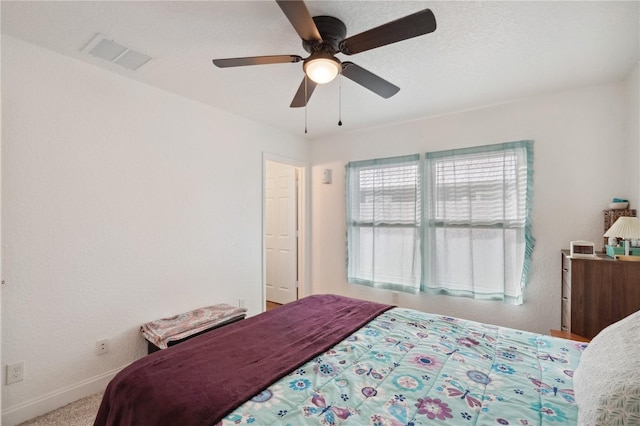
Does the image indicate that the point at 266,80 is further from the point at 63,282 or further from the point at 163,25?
the point at 63,282

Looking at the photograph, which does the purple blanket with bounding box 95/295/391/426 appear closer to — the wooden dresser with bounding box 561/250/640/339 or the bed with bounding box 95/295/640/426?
the bed with bounding box 95/295/640/426

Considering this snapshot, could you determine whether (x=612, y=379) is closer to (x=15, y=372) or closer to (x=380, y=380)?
(x=380, y=380)

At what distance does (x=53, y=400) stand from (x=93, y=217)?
1279 mm

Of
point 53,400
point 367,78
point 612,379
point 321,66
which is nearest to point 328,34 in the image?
point 321,66

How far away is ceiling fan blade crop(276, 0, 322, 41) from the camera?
1.21 m

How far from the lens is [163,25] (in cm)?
175

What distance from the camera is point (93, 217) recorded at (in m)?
2.20

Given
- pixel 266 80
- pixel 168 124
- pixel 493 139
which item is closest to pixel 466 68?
pixel 493 139

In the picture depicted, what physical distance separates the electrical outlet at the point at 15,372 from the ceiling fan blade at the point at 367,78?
2793 mm

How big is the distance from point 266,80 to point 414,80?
1250 mm

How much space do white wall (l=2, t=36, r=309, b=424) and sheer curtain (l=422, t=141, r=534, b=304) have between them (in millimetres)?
2337

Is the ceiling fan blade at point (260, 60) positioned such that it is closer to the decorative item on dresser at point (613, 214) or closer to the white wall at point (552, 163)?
the white wall at point (552, 163)

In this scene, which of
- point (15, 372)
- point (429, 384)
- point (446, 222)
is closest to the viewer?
point (429, 384)

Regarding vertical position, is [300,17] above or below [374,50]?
below
